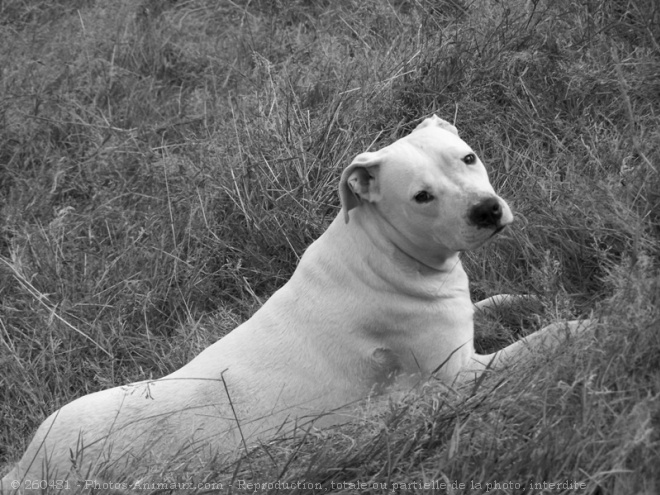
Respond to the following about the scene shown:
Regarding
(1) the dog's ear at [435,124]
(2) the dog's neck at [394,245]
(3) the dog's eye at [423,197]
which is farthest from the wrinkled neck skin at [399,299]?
(1) the dog's ear at [435,124]

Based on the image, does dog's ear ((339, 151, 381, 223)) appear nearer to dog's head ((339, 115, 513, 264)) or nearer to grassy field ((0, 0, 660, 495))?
dog's head ((339, 115, 513, 264))

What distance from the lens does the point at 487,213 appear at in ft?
12.9

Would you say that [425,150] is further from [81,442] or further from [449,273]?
[81,442]

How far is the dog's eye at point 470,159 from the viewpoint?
4.10 m

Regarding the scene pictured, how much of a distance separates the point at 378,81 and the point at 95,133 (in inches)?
85.6

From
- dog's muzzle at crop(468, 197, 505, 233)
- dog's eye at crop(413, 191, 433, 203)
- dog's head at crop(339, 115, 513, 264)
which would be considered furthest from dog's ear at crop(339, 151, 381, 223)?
dog's muzzle at crop(468, 197, 505, 233)

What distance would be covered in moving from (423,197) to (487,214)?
0.95 ft

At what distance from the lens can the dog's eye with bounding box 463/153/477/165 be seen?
410 centimetres

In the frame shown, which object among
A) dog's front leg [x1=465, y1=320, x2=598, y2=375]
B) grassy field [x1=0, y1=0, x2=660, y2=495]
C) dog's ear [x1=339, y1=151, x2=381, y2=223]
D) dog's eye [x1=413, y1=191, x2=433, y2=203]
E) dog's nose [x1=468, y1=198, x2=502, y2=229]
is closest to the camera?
grassy field [x1=0, y1=0, x2=660, y2=495]

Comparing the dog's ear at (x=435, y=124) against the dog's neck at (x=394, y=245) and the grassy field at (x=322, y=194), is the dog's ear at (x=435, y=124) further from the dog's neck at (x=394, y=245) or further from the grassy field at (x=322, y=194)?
the grassy field at (x=322, y=194)

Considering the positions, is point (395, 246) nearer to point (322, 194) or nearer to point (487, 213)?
point (487, 213)

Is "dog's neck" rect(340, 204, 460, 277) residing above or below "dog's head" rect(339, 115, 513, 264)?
below

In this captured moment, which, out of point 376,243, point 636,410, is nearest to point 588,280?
point 376,243

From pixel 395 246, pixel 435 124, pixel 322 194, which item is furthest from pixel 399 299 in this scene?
pixel 322 194
